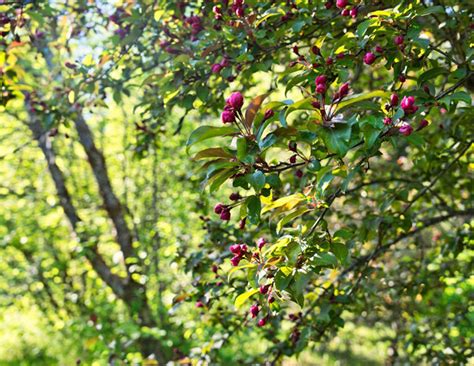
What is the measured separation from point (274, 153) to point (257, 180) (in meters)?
5.34

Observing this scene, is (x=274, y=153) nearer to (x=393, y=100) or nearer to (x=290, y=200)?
(x=290, y=200)

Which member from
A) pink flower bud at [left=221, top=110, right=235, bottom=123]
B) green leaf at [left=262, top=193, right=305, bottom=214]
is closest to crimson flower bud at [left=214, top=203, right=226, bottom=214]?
green leaf at [left=262, top=193, right=305, bottom=214]

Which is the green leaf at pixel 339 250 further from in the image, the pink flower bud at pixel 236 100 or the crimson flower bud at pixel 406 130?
the pink flower bud at pixel 236 100

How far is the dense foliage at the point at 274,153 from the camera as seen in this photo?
138 cm

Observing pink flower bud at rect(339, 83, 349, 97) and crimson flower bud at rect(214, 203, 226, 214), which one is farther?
crimson flower bud at rect(214, 203, 226, 214)

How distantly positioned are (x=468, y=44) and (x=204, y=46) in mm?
1028

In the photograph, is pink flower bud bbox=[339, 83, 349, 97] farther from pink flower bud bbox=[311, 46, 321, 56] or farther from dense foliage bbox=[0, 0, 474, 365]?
pink flower bud bbox=[311, 46, 321, 56]

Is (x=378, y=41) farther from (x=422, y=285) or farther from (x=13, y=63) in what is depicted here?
(x=13, y=63)

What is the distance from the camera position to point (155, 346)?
16.6ft

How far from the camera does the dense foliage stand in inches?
54.2

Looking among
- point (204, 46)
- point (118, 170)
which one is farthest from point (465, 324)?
point (118, 170)

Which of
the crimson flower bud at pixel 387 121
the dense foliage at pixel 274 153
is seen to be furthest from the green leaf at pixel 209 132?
the crimson flower bud at pixel 387 121

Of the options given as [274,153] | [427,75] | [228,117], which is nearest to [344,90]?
[228,117]

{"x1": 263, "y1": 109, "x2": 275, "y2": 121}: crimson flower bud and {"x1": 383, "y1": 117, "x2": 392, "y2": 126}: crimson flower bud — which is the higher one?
{"x1": 263, "y1": 109, "x2": 275, "y2": 121}: crimson flower bud
